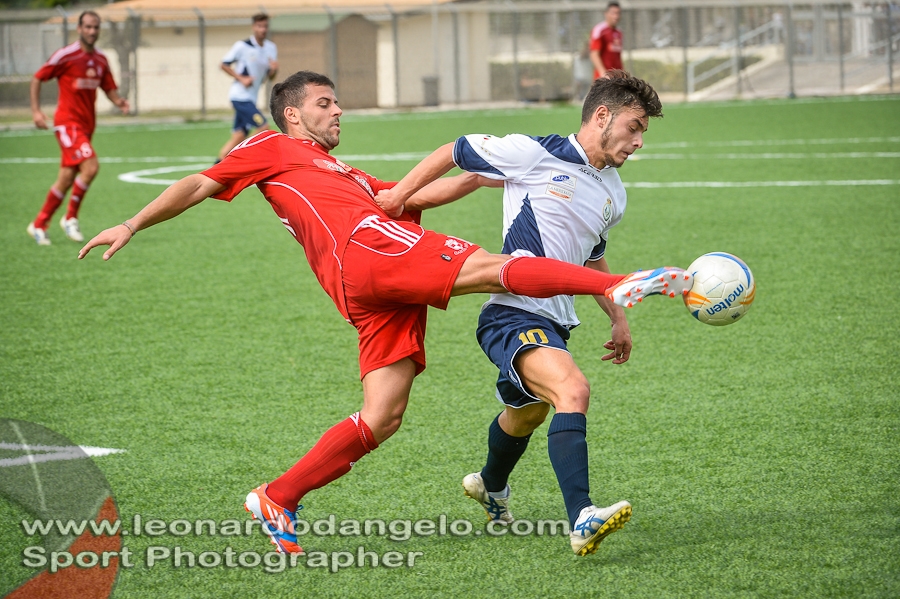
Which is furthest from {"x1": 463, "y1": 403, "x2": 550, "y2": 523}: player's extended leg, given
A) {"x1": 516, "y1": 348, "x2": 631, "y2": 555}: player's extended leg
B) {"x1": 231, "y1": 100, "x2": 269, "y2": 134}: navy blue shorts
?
{"x1": 231, "y1": 100, "x2": 269, "y2": 134}: navy blue shorts

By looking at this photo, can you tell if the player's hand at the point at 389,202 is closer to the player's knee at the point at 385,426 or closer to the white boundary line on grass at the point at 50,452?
the player's knee at the point at 385,426

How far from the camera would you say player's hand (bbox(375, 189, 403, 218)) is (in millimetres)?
3859

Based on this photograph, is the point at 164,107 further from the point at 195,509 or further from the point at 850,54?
the point at 195,509

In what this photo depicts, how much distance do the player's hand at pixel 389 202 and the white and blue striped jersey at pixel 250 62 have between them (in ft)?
40.8

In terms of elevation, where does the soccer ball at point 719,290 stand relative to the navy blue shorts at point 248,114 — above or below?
below

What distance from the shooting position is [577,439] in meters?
3.43

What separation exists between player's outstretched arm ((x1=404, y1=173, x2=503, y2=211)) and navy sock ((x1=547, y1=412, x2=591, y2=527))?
99 cm

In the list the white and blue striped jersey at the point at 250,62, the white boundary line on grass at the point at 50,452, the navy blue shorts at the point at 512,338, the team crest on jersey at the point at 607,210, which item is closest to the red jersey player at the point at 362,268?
the navy blue shorts at the point at 512,338

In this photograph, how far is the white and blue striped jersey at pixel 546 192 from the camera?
3771 millimetres

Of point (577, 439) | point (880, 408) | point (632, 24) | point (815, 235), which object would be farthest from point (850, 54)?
point (577, 439)

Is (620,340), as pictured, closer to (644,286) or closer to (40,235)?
(644,286)

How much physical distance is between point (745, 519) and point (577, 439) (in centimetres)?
95

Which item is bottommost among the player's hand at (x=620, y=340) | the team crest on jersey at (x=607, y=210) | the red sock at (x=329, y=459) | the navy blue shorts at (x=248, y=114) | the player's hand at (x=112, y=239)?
the red sock at (x=329, y=459)

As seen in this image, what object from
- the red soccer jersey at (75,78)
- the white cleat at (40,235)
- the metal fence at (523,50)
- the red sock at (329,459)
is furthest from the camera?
the metal fence at (523,50)
